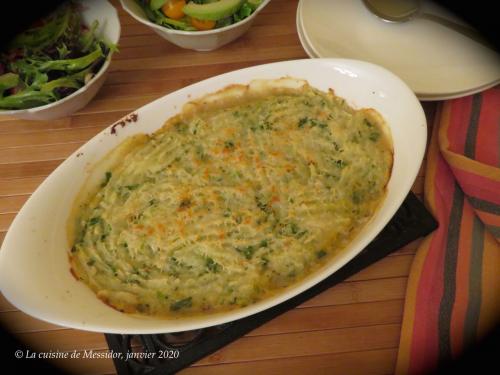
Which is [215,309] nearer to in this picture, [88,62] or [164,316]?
[164,316]

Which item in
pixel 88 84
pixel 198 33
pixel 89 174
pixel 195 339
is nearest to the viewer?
pixel 195 339

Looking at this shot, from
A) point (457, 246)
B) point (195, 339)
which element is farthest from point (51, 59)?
point (457, 246)

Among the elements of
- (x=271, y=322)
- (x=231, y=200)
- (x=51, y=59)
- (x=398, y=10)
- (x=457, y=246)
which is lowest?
(x=271, y=322)

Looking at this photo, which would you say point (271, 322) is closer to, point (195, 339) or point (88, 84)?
point (195, 339)

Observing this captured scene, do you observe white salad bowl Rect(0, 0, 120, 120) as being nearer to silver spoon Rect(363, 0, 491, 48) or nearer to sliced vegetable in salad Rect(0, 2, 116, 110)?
sliced vegetable in salad Rect(0, 2, 116, 110)

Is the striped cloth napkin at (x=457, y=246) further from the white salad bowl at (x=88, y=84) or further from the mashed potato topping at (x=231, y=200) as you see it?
the white salad bowl at (x=88, y=84)

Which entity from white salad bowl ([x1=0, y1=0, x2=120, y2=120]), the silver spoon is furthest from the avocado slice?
the silver spoon
